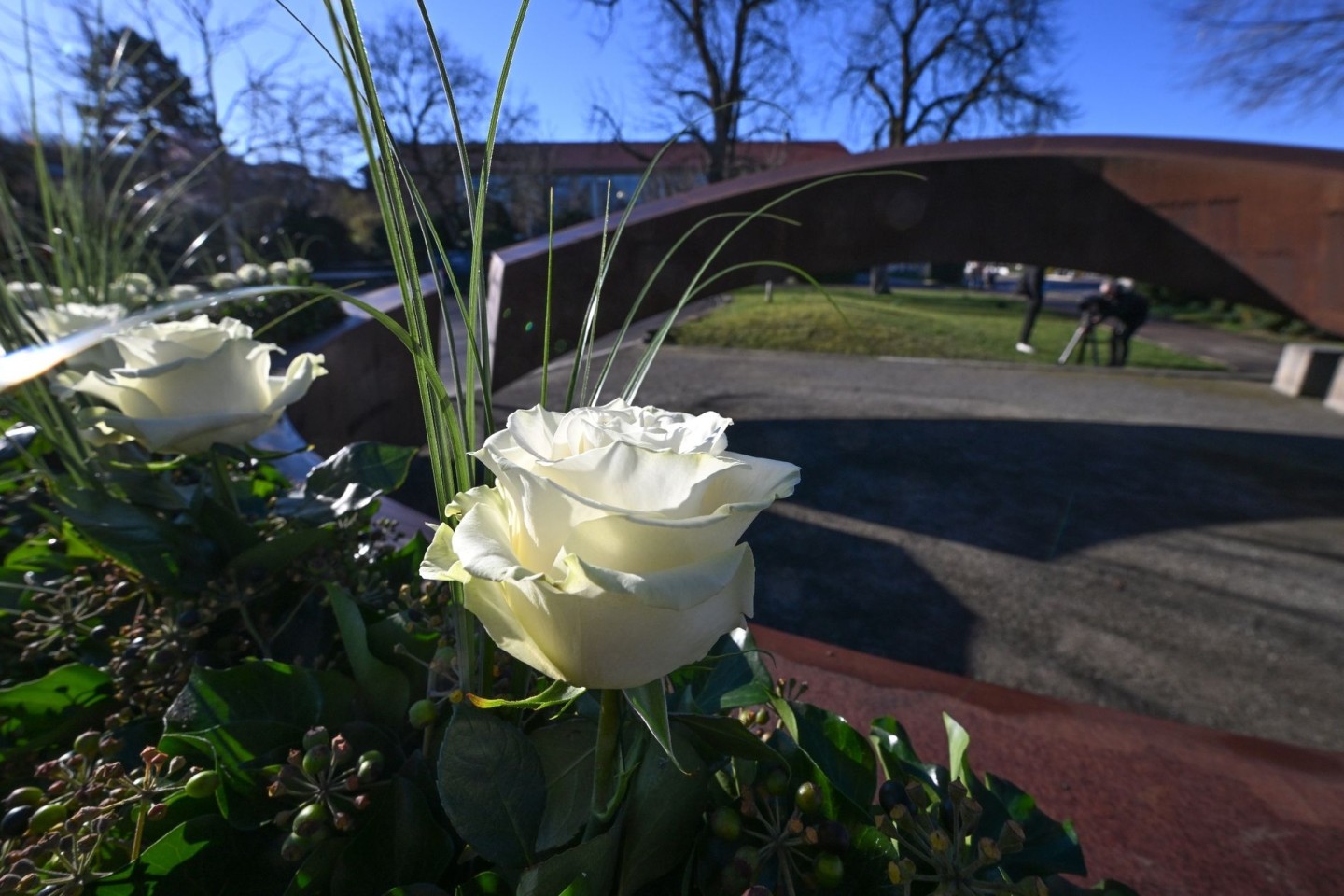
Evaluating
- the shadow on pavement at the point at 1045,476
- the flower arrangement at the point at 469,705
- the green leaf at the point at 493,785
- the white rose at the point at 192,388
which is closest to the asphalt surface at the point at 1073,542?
the shadow on pavement at the point at 1045,476

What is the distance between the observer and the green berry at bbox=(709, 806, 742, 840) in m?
0.63

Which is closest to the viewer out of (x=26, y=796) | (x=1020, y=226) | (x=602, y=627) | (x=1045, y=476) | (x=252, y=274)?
(x=602, y=627)

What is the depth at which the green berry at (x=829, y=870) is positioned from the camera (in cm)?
61

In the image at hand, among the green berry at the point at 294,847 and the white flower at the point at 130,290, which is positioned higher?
the white flower at the point at 130,290

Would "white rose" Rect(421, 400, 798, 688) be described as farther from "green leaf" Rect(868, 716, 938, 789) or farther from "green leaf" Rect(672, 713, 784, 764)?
"green leaf" Rect(868, 716, 938, 789)

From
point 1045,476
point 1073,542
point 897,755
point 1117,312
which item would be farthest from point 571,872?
point 1117,312

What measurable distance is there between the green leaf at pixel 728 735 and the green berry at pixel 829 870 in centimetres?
9

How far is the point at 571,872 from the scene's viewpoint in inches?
22.3

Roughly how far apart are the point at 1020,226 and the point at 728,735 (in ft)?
20.8

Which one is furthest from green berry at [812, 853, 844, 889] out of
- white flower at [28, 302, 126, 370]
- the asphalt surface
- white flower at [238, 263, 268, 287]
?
white flower at [238, 263, 268, 287]

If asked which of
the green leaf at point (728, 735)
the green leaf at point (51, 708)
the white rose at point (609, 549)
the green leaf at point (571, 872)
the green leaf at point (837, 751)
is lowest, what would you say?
the green leaf at point (51, 708)

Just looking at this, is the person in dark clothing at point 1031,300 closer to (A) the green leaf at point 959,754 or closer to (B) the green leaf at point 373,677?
(A) the green leaf at point 959,754

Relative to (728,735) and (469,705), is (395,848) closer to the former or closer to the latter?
(469,705)

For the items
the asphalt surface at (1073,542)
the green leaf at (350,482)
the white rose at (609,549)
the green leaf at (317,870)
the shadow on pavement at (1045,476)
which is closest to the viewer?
the white rose at (609,549)
